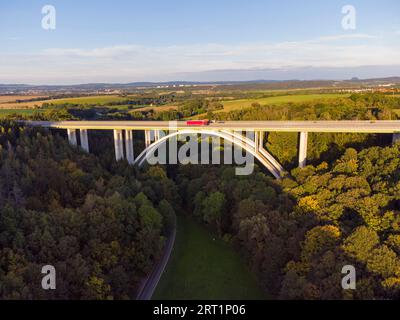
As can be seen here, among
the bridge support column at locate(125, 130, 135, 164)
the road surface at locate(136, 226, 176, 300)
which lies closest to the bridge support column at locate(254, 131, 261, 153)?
the road surface at locate(136, 226, 176, 300)

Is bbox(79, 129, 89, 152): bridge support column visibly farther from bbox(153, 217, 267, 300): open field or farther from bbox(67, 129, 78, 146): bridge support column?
bbox(153, 217, 267, 300): open field

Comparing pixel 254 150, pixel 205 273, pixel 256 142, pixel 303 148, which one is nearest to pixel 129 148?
pixel 254 150

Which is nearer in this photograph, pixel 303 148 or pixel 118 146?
pixel 303 148

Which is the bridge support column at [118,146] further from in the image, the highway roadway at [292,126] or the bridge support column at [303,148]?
the bridge support column at [303,148]

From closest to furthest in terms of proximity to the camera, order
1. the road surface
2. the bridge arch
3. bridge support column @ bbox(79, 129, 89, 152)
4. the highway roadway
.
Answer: the road surface < the highway roadway < the bridge arch < bridge support column @ bbox(79, 129, 89, 152)

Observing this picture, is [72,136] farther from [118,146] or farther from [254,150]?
[254,150]

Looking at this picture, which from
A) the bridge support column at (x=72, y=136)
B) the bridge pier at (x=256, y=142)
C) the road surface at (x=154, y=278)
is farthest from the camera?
the bridge support column at (x=72, y=136)

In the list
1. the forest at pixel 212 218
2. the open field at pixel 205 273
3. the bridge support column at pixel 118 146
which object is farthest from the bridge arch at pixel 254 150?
the open field at pixel 205 273
